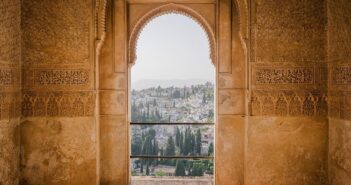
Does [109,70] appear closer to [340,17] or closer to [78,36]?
[78,36]

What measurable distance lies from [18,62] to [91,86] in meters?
1.10

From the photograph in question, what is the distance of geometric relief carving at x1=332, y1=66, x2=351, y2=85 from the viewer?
448 centimetres

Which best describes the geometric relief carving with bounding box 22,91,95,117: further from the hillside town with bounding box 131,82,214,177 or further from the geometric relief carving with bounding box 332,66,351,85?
the geometric relief carving with bounding box 332,66,351,85

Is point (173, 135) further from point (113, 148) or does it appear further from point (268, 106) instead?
point (268, 106)

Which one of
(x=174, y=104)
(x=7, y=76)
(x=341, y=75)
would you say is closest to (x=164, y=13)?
(x=174, y=104)

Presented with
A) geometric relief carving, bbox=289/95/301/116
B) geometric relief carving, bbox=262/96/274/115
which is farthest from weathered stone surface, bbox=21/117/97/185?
geometric relief carving, bbox=289/95/301/116

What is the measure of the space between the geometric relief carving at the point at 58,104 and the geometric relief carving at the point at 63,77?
163mm

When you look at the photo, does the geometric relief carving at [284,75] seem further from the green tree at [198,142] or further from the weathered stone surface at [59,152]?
the weathered stone surface at [59,152]

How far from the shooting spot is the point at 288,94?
5148 mm

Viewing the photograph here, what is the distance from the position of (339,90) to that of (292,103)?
0.66 m

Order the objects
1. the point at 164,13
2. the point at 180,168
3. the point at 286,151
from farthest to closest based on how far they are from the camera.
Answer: the point at 180,168
the point at 164,13
the point at 286,151

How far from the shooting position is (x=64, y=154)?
17.2 feet

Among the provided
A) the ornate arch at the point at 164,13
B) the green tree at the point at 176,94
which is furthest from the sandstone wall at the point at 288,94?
the green tree at the point at 176,94

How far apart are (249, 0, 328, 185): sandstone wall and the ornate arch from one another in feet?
2.41
